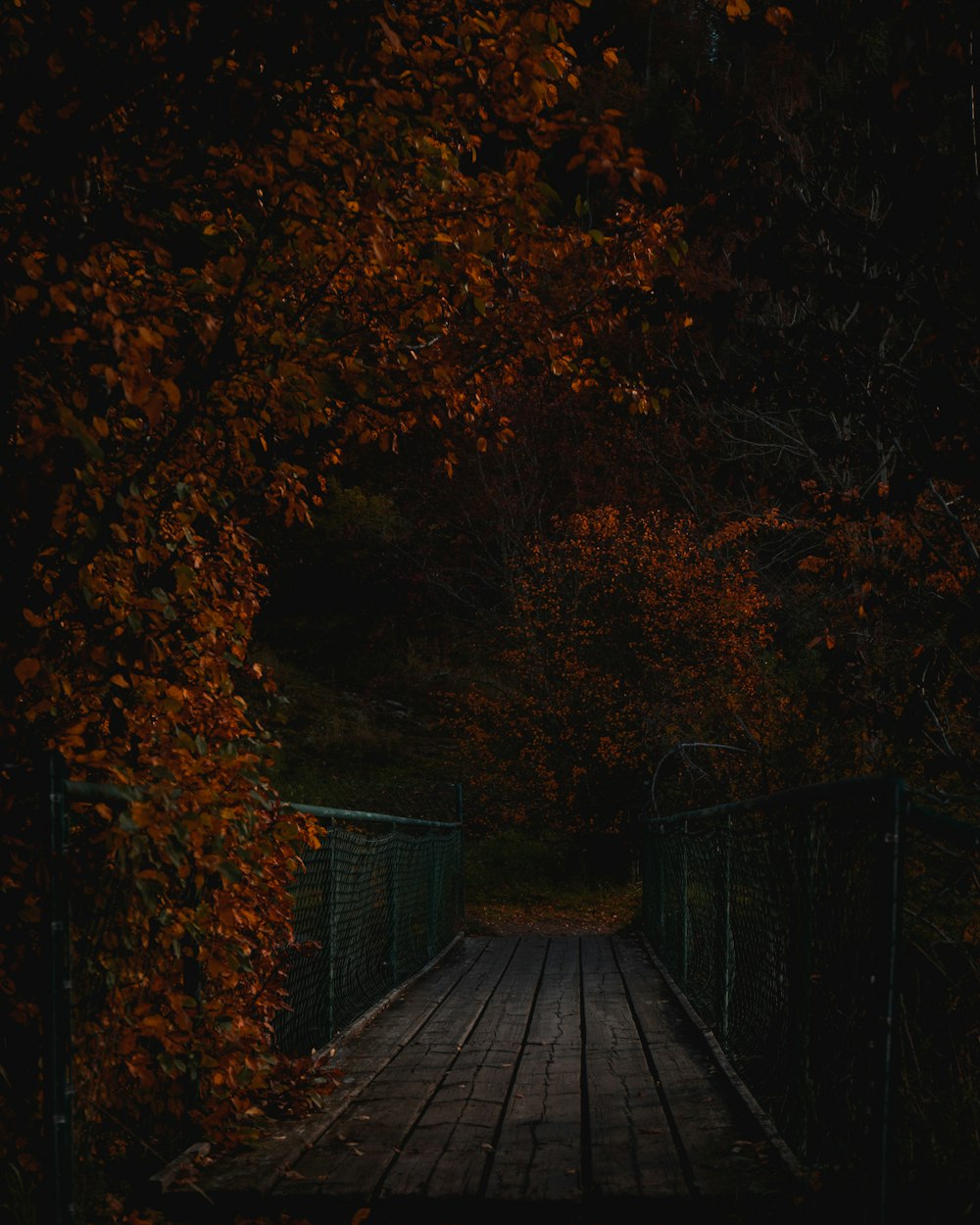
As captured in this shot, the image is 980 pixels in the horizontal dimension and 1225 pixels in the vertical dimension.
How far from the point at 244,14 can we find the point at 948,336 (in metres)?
2.52

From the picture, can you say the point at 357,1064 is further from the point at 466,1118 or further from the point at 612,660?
the point at 612,660

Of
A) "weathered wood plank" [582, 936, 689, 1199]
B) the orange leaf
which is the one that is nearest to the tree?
the orange leaf

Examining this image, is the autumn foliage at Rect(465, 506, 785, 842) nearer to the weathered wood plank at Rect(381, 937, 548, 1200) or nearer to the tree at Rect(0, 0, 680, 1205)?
the weathered wood plank at Rect(381, 937, 548, 1200)

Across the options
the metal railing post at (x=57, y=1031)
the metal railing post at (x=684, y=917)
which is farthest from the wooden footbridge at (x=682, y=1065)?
the metal railing post at (x=684, y=917)

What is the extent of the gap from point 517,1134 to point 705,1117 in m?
0.77

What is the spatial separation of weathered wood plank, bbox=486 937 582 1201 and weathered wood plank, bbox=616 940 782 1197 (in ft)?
1.30

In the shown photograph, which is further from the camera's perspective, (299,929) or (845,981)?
(299,929)

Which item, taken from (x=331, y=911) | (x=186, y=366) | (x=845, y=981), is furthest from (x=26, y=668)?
(x=845, y=981)

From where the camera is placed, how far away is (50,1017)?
3082 millimetres

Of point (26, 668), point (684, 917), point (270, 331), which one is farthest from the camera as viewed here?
point (684, 917)

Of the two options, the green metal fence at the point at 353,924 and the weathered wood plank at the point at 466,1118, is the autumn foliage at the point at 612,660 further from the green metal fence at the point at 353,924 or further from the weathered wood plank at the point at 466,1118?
the weathered wood plank at the point at 466,1118

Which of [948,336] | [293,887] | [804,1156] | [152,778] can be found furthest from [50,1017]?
[948,336]

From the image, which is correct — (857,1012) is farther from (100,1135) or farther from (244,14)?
(244,14)

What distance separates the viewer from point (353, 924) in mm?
6941
